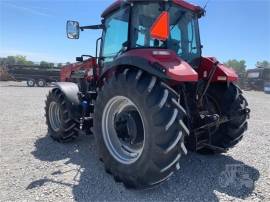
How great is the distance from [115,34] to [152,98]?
77.5 inches

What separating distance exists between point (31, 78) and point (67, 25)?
76.1 ft

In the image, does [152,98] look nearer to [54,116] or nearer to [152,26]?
[152,26]

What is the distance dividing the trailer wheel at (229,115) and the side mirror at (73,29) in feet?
8.83

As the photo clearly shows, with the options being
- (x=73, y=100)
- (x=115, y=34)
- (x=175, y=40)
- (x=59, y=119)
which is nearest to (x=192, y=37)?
(x=175, y=40)

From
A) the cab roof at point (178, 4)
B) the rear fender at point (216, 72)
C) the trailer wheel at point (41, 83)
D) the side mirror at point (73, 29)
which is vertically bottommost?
the trailer wheel at point (41, 83)

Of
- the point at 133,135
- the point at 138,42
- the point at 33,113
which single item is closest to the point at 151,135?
the point at 133,135

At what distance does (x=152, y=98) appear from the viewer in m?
3.03

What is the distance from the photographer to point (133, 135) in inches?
143

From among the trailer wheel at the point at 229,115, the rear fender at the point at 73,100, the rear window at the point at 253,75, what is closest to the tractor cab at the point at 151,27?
the trailer wheel at the point at 229,115

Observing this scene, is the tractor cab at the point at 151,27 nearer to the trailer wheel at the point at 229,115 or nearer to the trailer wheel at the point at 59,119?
the trailer wheel at the point at 229,115

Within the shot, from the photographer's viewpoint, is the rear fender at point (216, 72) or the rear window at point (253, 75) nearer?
the rear fender at point (216, 72)

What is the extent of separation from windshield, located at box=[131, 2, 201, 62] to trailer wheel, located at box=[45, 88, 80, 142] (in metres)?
2.04

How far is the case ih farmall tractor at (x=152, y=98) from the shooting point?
3.01m

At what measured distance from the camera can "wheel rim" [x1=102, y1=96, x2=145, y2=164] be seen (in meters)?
3.64
